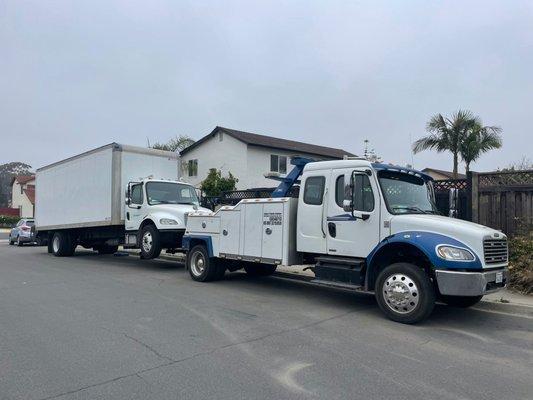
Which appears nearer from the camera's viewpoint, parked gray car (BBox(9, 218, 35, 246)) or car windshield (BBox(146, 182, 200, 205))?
car windshield (BBox(146, 182, 200, 205))

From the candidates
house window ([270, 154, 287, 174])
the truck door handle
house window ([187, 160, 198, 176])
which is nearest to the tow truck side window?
the truck door handle

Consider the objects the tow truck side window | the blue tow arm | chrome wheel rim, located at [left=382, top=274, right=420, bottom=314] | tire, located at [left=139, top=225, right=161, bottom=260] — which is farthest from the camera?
tire, located at [left=139, top=225, right=161, bottom=260]

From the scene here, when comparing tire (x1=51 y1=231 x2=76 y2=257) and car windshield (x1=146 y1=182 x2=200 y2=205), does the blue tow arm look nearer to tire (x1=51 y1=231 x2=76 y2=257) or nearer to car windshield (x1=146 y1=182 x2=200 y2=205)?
car windshield (x1=146 y1=182 x2=200 y2=205)

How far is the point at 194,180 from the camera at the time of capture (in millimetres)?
35000

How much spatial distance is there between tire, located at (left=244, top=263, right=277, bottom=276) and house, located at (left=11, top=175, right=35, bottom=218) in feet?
199

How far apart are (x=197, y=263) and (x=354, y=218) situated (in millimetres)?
4864

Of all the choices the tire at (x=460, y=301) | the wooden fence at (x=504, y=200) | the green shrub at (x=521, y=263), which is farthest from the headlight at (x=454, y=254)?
the wooden fence at (x=504, y=200)

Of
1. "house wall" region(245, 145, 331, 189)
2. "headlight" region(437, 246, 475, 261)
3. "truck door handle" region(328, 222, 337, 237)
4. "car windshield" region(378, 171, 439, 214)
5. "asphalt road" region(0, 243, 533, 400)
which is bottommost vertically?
"asphalt road" region(0, 243, 533, 400)

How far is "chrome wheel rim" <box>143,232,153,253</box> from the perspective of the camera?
42.8 ft

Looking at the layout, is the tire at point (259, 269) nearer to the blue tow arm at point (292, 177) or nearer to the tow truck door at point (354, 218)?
the blue tow arm at point (292, 177)

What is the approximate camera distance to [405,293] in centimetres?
703

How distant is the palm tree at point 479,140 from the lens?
22.7 m

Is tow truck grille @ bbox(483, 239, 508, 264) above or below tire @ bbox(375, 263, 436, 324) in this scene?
above

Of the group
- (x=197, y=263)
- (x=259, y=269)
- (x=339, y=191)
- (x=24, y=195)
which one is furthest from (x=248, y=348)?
(x=24, y=195)
